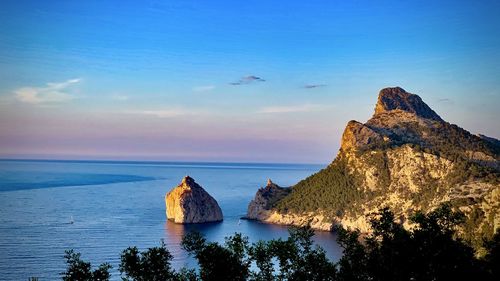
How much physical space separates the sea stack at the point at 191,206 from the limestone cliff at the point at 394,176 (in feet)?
64.4

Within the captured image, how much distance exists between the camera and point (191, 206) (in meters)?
168

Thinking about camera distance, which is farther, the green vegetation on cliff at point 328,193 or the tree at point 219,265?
the green vegetation on cliff at point 328,193

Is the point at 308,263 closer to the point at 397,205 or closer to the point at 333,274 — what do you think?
the point at 333,274

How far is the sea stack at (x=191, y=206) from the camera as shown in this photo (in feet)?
545

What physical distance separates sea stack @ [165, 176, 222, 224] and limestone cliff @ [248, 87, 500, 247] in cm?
1963

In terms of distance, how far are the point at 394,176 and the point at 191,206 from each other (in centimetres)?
7245

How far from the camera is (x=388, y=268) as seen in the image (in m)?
40.0

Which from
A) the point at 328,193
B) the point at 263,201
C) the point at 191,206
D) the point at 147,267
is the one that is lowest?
the point at 191,206

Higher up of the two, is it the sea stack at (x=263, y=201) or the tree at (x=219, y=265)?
the tree at (x=219, y=265)

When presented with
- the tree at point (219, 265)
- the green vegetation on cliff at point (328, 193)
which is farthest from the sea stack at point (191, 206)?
the tree at point (219, 265)

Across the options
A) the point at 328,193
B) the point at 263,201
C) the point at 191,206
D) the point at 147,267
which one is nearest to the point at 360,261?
the point at 147,267

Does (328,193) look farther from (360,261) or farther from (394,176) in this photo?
(360,261)

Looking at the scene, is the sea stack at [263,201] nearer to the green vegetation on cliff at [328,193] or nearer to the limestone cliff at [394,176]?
the limestone cliff at [394,176]

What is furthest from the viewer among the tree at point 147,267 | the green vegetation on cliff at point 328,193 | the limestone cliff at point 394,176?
the green vegetation on cliff at point 328,193
